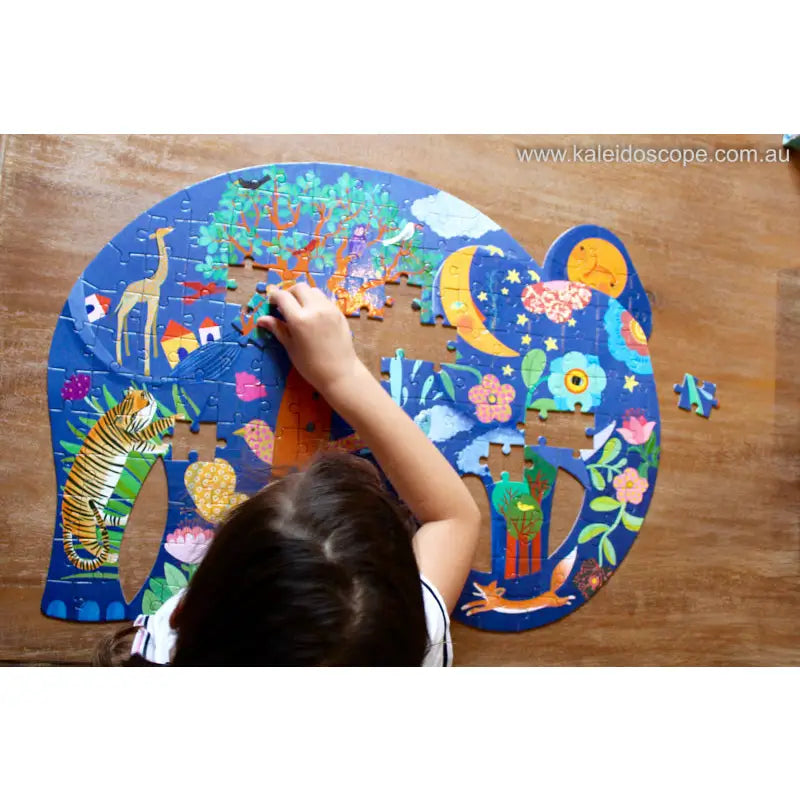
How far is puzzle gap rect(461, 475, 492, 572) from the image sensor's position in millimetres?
1382

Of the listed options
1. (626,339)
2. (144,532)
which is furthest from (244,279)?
(626,339)

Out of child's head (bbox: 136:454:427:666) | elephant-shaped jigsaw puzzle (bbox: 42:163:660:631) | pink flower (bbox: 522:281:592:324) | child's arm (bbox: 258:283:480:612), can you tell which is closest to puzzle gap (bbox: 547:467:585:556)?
elephant-shaped jigsaw puzzle (bbox: 42:163:660:631)

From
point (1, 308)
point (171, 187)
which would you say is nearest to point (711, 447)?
point (171, 187)

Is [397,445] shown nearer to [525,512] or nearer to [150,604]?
[525,512]

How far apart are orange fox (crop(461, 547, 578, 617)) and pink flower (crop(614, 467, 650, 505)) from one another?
0.16 meters

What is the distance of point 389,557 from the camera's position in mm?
953

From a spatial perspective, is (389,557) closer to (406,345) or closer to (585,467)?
(406,345)

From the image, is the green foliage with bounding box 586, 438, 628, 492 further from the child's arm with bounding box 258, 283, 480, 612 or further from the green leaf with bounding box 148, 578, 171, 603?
the green leaf with bounding box 148, 578, 171, 603

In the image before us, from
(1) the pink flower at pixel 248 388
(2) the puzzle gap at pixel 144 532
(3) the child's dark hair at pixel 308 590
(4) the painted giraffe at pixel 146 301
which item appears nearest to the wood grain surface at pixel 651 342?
(2) the puzzle gap at pixel 144 532

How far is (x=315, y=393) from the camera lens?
133cm

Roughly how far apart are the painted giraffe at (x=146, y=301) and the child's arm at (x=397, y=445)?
0.78 ft

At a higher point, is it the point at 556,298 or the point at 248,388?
the point at 556,298

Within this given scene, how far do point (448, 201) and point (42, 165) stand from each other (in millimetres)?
794

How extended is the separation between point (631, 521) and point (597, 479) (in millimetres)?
121
